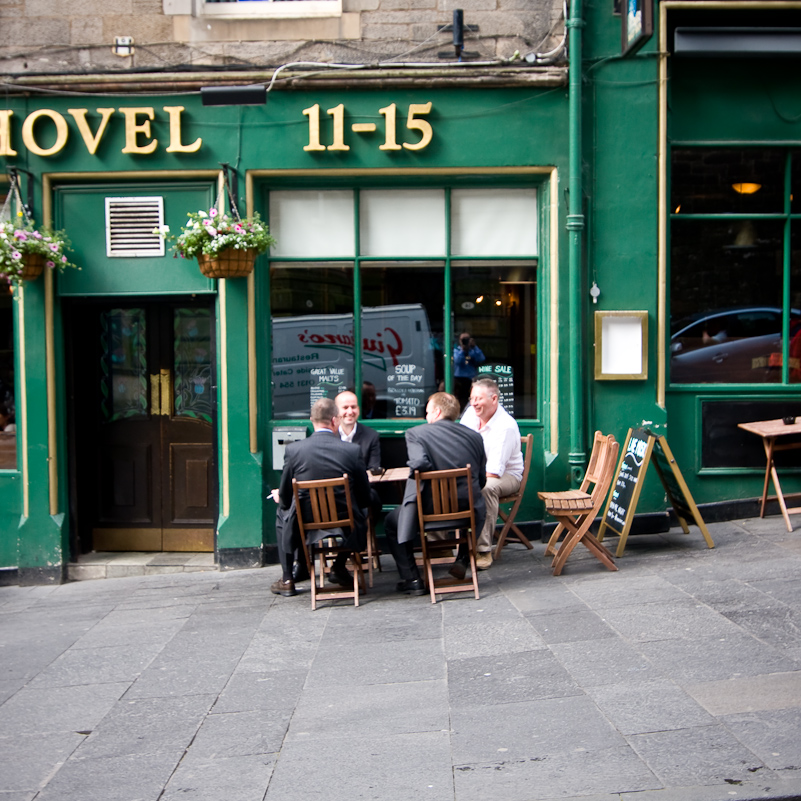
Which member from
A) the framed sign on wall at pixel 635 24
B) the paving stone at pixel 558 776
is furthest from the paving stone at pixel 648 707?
the framed sign on wall at pixel 635 24

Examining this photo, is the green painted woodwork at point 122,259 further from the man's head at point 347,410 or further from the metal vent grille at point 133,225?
the man's head at point 347,410

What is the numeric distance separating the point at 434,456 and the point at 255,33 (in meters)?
4.23

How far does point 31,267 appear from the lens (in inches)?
307

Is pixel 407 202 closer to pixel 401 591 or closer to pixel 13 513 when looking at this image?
pixel 401 591

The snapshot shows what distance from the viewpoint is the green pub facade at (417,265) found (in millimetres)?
8055

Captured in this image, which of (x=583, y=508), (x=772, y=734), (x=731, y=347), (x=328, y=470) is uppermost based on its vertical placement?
(x=731, y=347)

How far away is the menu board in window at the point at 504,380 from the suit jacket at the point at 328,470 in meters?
2.06

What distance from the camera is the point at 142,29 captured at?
8.12m

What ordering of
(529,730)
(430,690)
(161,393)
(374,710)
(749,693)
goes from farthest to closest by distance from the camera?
1. (161,393)
2. (430,690)
3. (374,710)
4. (749,693)
5. (529,730)

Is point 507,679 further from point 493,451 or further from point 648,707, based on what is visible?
point 493,451

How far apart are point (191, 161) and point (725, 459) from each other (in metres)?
5.52

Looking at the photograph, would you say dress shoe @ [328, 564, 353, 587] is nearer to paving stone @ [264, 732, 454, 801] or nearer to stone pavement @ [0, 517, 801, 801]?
stone pavement @ [0, 517, 801, 801]

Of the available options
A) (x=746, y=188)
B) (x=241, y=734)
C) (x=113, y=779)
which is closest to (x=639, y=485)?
(x=746, y=188)

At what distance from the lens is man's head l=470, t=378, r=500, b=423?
7629mm
